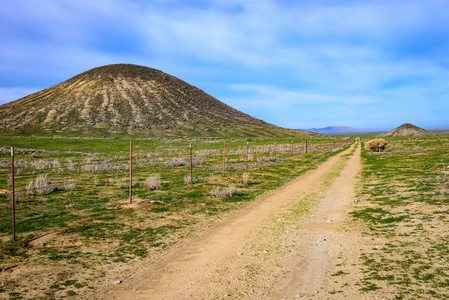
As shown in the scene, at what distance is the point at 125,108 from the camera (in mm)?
106812

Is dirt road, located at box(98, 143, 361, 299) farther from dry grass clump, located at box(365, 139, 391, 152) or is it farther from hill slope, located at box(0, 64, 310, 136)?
hill slope, located at box(0, 64, 310, 136)

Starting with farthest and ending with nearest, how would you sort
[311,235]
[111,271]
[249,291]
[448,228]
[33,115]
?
1. [33,115]
2. [311,235]
3. [448,228]
4. [111,271]
5. [249,291]

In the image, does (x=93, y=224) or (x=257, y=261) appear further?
(x=93, y=224)

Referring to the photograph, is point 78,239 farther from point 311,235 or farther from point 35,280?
point 311,235

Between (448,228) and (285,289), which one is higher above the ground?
(448,228)

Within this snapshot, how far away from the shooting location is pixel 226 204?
14.2m

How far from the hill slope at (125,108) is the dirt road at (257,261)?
81.6 metres

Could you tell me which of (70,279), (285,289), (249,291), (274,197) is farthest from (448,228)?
(70,279)

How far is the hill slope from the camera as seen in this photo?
303 ft

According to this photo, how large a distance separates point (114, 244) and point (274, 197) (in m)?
9.16

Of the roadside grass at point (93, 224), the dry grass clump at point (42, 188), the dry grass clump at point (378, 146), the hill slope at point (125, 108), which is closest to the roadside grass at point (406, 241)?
the roadside grass at point (93, 224)

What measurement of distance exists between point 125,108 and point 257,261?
108117mm

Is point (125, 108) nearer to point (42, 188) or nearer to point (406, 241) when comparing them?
point (42, 188)

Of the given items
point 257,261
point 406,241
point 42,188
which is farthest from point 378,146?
point 42,188
